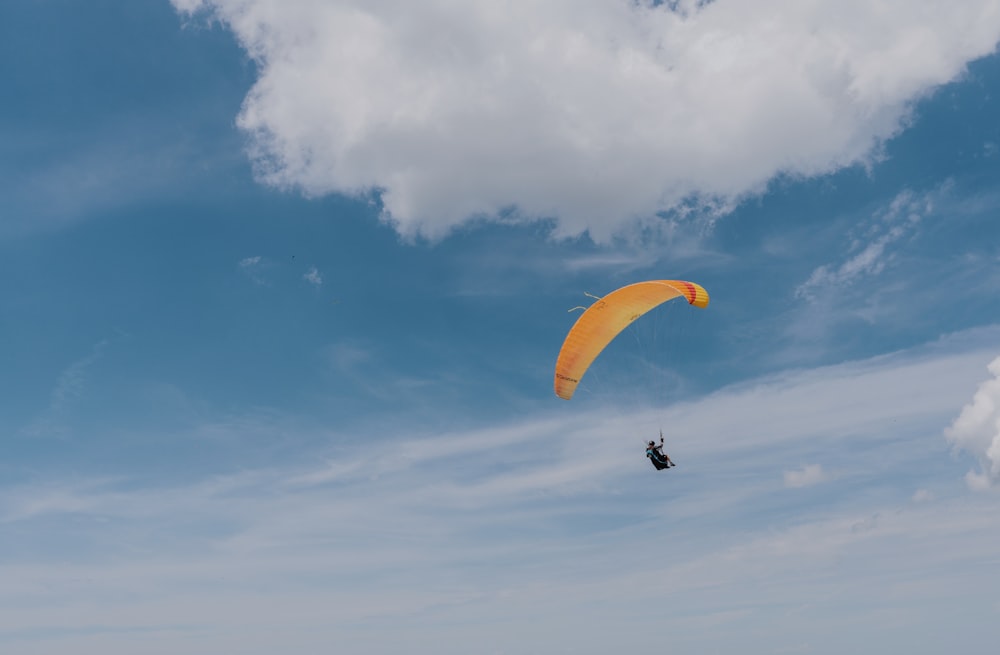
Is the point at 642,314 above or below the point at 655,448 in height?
above

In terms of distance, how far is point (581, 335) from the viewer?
56.9 metres

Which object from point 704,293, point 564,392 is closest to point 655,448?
point 564,392

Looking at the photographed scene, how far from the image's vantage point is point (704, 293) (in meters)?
54.9

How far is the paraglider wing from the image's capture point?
5456 centimetres


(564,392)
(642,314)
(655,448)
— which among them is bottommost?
(655,448)

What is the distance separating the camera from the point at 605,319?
56.6 metres

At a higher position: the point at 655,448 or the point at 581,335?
the point at 581,335

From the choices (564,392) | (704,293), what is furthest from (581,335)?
(704,293)

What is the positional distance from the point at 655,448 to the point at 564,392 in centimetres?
699

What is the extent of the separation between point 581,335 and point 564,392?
13.4ft

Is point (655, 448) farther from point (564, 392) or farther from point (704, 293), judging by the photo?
point (704, 293)

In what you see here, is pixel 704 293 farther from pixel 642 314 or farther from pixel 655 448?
pixel 655 448

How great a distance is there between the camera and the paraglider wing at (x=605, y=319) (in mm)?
54562

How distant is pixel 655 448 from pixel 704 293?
426 inches
